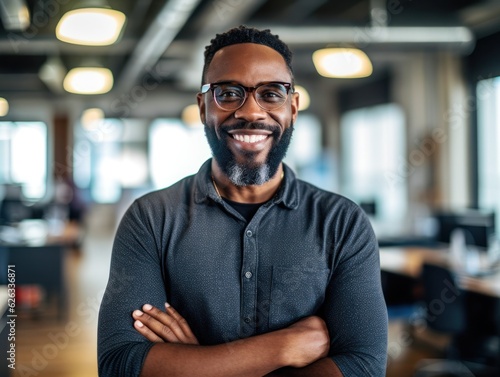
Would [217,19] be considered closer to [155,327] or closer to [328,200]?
[328,200]

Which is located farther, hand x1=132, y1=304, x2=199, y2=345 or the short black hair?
the short black hair

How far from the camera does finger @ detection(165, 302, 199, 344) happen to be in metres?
1.72

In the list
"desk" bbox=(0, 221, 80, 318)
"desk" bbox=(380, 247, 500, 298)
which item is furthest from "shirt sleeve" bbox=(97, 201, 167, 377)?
"desk" bbox=(0, 221, 80, 318)

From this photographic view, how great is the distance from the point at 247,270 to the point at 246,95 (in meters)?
0.47

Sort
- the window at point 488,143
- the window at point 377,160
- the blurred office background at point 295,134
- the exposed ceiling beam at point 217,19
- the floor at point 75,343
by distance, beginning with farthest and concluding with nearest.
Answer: the window at point 377,160
the window at point 488,143
the exposed ceiling beam at point 217,19
the blurred office background at point 295,134
the floor at point 75,343

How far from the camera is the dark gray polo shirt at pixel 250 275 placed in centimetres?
170

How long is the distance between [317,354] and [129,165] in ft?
48.5

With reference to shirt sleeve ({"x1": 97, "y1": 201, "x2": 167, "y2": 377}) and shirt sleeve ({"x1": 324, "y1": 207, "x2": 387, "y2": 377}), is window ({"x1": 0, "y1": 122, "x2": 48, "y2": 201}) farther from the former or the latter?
shirt sleeve ({"x1": 324, "y1": 207, "x2": 387, "y2": 377})

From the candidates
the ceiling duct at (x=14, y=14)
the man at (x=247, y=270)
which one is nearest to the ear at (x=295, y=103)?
the man at (x=247, y=270)

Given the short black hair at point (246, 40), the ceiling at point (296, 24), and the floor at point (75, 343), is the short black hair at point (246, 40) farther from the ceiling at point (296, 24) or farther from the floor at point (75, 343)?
the ceiling at point (296, 24)

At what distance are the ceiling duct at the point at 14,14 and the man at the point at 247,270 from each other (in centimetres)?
569

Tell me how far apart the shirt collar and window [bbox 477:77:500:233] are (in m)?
6.82

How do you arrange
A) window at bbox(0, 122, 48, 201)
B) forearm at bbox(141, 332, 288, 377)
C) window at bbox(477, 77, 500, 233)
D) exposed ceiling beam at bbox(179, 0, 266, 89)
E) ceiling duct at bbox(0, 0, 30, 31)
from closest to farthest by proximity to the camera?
forearm at bbox(141, 332, 288, 377)
ceiling duct at bbox(0, 0, 30, 31)
exposed ceiling beam at bbox(179, 0, 266, 89)
window at bbox(477, 77, 500, 233)
window at bbox(0, 122, 48, 201)

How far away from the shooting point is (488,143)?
8320mm
